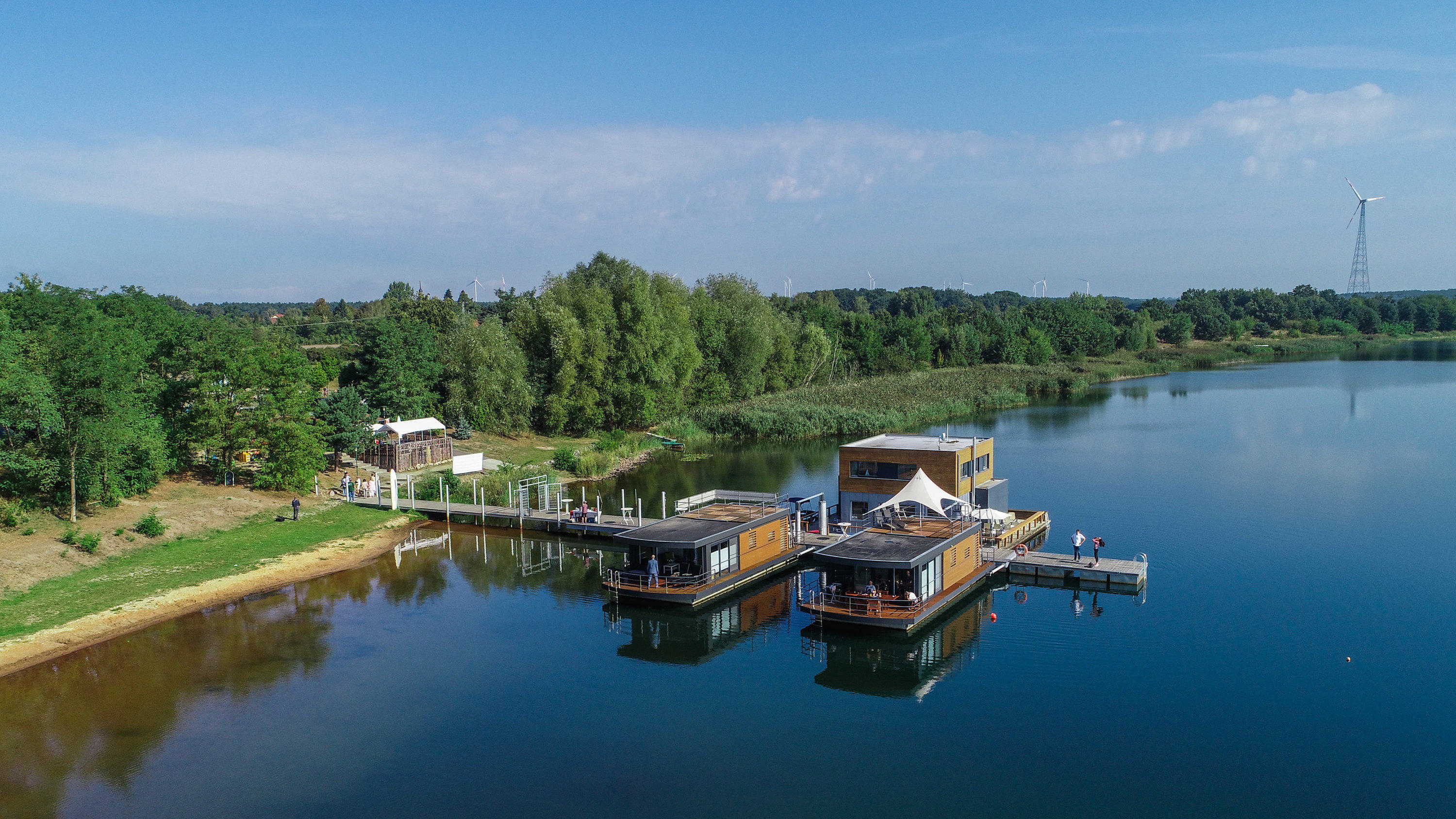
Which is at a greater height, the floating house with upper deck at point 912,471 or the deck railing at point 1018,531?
the floating house with upper deck at point 912,471

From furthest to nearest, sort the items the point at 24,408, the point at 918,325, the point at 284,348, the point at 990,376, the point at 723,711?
the point at 918,325 < the point at 990,376 < the point at 284,348 < the point at 24,408 < the point at 723,711

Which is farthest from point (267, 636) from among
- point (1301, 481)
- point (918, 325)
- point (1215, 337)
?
point (1215, 337)

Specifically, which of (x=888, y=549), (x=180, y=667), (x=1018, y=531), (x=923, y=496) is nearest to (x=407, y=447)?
(x=180, y=667)

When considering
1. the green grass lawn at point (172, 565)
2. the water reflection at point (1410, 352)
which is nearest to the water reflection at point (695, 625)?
the green grass lawn at point (172, 565)

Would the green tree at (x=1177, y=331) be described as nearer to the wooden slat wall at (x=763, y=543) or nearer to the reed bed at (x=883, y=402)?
the reed bed at (x=883, y=402)

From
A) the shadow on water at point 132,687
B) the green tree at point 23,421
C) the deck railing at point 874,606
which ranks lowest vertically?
the shadow on water at point 132,687

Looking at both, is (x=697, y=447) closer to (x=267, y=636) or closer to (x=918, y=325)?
(x=267, y=636)
